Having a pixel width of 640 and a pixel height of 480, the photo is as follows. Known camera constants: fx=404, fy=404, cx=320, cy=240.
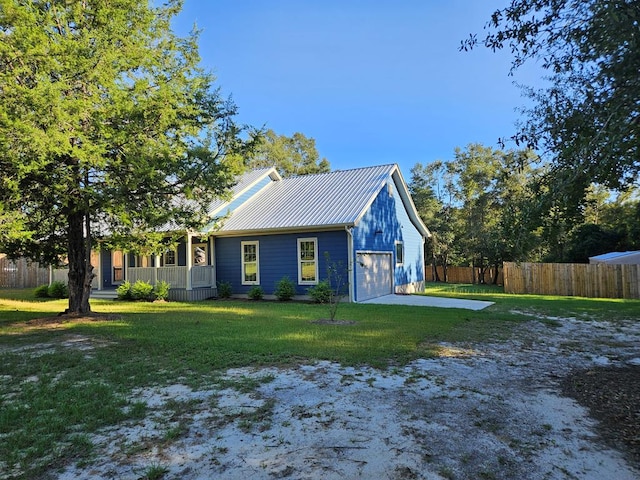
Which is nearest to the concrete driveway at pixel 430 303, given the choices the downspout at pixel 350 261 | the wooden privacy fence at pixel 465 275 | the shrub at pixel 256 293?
the downspout at pixel 350 261

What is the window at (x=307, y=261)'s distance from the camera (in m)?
15.2

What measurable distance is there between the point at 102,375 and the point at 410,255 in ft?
56.2

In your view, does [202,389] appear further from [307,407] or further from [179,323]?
[179,323]

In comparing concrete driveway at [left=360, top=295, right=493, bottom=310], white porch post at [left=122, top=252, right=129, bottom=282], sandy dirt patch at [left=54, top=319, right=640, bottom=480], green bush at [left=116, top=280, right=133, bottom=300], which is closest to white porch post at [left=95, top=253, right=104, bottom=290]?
white porch post at [left=122, top=252, right=129, bottom=282]

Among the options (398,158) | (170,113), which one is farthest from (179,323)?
(398,158)

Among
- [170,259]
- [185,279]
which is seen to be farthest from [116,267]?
[185,279]

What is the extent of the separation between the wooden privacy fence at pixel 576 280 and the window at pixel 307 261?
971 cm

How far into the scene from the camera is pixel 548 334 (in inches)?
342

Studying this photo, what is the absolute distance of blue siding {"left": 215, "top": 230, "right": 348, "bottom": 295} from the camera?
14852mm

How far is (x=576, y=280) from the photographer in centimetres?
1825

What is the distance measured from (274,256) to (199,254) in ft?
13.0

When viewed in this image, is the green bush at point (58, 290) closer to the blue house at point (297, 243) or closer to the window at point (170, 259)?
the blue house at point (297, 243)

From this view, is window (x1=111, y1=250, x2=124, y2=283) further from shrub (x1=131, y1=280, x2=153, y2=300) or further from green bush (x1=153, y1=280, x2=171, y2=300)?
green bush (x1=153, y1=280, x2=171, y2=300)

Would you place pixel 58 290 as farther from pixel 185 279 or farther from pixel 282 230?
pixel 282 230
